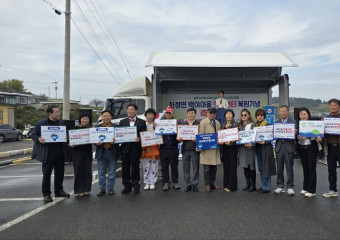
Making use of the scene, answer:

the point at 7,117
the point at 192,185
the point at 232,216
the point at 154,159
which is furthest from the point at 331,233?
the point at 7,117

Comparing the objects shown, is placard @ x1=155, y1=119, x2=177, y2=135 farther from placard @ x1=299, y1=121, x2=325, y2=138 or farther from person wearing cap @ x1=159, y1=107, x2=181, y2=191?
placard @ x1=299, y1=121, x2=325, y2=138

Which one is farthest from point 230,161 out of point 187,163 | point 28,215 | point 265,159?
point 28,215

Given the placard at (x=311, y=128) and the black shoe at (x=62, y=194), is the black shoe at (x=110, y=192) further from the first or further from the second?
the placard at (x=311, y=128)

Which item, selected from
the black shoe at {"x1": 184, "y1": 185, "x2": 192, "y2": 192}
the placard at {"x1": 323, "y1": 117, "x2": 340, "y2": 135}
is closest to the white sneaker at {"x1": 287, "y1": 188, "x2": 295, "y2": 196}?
the placard at {"x1": 323, "y1": 117, "x2": 340, "y2": 135}

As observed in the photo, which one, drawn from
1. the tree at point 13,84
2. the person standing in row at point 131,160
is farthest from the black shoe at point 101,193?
the tree at point 13,84

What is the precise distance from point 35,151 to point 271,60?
705cm

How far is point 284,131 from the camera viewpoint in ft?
17.5

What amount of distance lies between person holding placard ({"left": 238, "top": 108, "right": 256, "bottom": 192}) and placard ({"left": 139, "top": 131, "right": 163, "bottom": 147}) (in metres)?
1.68

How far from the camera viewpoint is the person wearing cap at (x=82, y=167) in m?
5.52

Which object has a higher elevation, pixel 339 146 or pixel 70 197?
pixel 339 146

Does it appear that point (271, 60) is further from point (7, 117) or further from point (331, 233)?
point (7, 117)

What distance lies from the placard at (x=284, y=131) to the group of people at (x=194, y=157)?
0.15 m

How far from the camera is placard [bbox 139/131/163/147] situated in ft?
18.8

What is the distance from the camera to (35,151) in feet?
17.1
